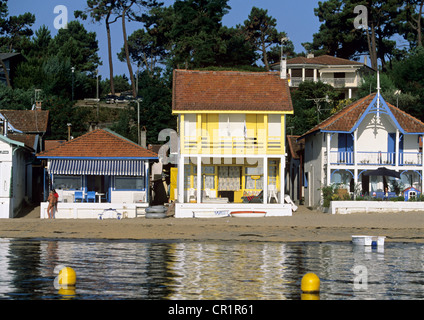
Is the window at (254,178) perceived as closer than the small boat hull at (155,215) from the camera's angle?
No

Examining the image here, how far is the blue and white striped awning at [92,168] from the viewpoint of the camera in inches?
1674

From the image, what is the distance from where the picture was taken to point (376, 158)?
43.8m

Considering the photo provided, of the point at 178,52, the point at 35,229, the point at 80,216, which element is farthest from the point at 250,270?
the point at 178,52

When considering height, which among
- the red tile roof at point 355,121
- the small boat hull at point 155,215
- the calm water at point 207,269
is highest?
the red tile roof at point 355,121

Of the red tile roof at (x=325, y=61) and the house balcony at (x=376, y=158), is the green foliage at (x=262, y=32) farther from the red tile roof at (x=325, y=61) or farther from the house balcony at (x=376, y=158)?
the house balcony at (x=376, y=158)

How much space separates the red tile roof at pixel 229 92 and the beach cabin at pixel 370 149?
10.5ft

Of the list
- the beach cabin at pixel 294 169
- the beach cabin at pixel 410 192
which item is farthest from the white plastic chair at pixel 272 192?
the beach cabin at pixel 294 169

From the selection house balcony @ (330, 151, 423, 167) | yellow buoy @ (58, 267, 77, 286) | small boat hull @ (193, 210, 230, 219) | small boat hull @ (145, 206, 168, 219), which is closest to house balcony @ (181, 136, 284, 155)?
house balcony @ (330, 151, 423, 167)

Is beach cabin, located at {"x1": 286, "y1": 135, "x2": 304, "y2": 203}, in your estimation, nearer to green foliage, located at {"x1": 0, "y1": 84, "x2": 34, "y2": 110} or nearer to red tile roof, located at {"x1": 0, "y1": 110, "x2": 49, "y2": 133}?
red tile roof, located at {"x1": 0, "y1": 110, "x2": 49, "y2": 133}

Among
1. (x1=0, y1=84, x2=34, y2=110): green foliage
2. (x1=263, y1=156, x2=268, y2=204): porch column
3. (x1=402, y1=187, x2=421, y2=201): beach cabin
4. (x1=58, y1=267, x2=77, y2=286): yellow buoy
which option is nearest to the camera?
(x1=58, y1=267, x2=77, y2=286): yellow buoy

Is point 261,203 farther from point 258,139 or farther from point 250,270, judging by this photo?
point 250,270

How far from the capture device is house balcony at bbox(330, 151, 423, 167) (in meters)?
43.6

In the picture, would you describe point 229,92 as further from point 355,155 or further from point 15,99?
point 15,99

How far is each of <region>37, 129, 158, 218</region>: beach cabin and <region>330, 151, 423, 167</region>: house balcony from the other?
10.5m
